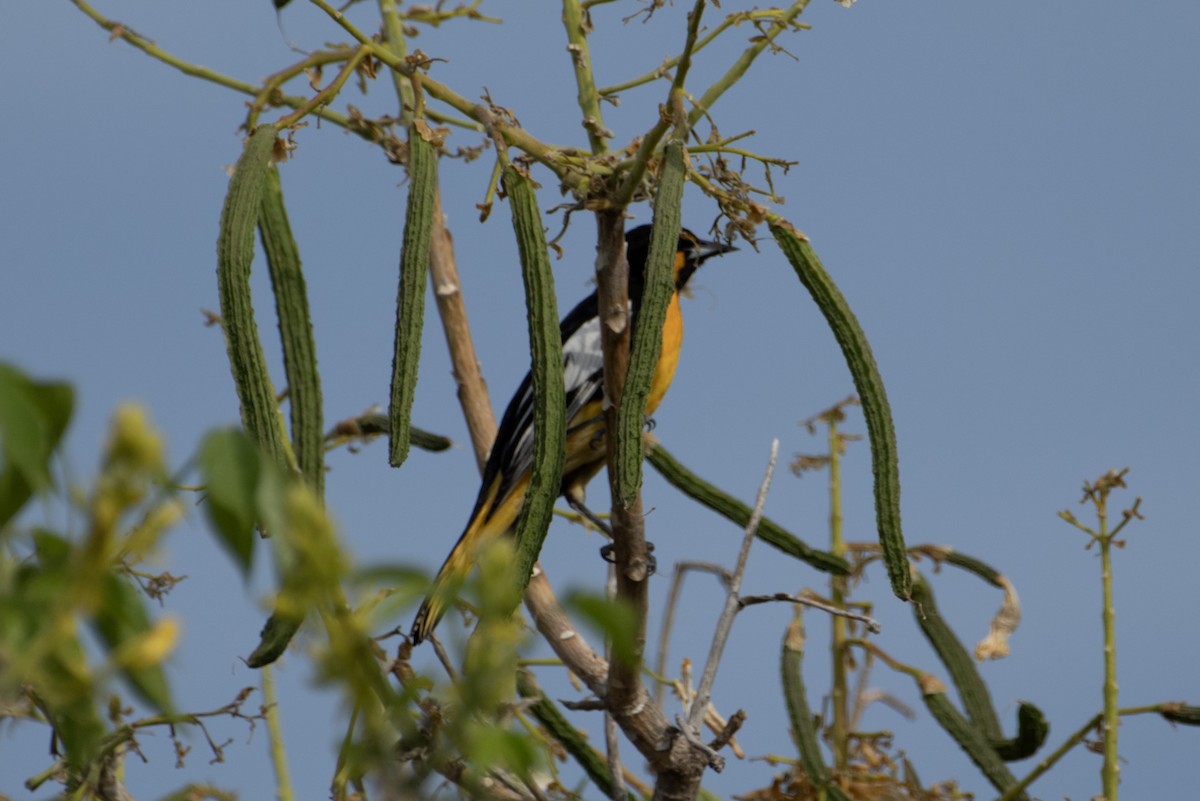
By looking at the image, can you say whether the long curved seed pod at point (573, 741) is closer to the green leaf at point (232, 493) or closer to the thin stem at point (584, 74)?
the thin stem at point (584, 74)

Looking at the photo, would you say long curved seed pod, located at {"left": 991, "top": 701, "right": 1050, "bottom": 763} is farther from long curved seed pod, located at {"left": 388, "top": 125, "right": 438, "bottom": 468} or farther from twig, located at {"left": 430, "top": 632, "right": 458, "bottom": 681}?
long curved seed pod, located at {"left": 388, "top": 125, "right": 438, "bottom": 468}

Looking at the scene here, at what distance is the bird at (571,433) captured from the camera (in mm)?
3178

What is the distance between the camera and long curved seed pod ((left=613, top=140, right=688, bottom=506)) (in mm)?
1731

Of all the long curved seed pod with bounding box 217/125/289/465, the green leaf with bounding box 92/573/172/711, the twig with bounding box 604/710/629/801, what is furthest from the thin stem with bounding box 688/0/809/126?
the green leaf with bounding box 92/573/172/711

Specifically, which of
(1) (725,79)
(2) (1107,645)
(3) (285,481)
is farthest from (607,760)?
(3) (285,481)

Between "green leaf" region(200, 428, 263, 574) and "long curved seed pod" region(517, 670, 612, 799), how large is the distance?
7.43ft

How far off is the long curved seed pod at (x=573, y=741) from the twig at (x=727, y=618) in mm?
355

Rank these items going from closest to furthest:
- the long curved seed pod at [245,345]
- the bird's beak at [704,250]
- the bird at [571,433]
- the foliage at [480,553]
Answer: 1. the foliage at [480,553]
2. the long curved seed pod at [245,345]
3. the bird at [571,433]
4. the bird's beak at [704,250]

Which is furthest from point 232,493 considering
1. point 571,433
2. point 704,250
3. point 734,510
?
point 704,250

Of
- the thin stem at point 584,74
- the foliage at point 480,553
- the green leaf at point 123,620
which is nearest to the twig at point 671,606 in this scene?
the foliage at point 480,553

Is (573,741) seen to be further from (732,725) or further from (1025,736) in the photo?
(1025,736)

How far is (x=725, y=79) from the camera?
80.7 inches

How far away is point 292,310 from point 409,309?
338mm

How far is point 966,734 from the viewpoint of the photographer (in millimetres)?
2672
